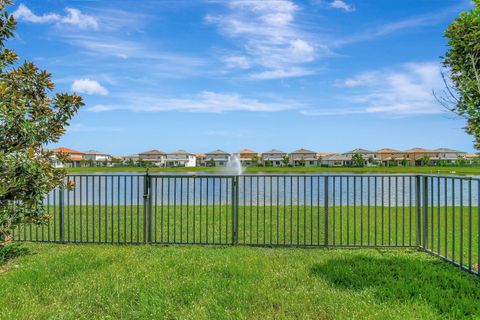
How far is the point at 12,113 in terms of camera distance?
509 cm

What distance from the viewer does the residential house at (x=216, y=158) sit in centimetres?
9475

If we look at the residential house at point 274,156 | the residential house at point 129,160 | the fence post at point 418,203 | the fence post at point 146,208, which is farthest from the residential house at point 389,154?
the fence post at point 146,208

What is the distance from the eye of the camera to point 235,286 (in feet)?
13.5

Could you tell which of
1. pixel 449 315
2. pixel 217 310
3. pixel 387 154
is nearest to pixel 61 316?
pixel 217 310

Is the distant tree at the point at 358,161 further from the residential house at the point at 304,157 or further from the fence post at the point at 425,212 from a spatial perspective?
the fence post at the point at 425,212

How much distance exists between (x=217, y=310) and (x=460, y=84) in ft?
12.8

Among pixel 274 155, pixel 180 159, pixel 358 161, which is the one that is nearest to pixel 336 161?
pixel 358 161

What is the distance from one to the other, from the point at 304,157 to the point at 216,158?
25.7 meters

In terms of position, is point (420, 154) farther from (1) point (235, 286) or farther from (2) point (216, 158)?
(1) point (235, 286)

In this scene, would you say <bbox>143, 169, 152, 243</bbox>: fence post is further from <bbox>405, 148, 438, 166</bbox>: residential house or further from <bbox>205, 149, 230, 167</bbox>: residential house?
<bbox>405, 148, 438, 166</bbox>: residential house

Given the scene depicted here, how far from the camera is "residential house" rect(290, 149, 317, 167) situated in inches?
3853

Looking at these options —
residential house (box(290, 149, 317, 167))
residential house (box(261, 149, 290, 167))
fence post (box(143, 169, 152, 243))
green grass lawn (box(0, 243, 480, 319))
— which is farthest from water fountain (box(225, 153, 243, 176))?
residential house (box(261, 149, 290, 167))

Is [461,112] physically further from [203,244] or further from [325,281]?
[203,244]

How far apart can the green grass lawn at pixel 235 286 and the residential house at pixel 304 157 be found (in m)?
89.7
